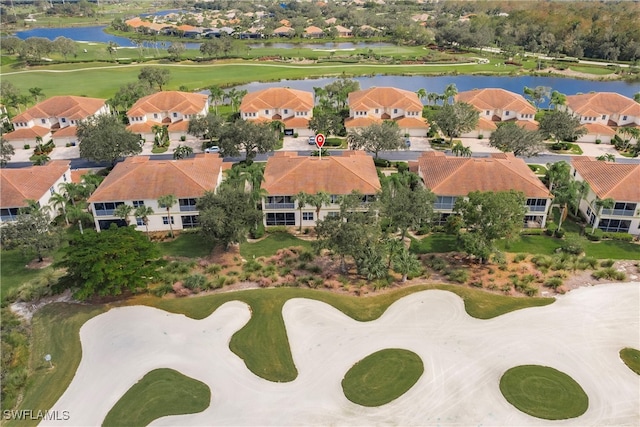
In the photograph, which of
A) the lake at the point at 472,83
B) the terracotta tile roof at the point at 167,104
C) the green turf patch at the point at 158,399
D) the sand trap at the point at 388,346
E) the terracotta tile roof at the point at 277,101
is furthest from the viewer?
the lake at the point at 472,83

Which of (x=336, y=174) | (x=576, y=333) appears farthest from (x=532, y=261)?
(x=336, y=174)

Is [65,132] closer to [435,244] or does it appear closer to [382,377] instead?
[435,244]

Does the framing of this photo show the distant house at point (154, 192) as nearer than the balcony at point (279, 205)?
Yes

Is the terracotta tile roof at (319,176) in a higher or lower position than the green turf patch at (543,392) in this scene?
higher

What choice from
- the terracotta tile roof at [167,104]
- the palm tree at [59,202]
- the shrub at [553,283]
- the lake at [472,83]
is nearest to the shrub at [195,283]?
the palm tree at [59,202]

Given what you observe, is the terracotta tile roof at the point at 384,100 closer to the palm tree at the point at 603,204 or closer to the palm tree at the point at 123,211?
the palm tree at the point at 603,204

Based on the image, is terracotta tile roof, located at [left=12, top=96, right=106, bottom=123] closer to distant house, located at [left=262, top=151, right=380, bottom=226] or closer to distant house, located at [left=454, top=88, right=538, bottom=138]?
distant house, located at [left=262, top=151, right=380, bottom=226]

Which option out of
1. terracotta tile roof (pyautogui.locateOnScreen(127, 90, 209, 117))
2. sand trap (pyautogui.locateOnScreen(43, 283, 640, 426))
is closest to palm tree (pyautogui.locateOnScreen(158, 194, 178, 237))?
sand trap (pyautogui.locateOnScreen(43, 283, 640, 426))
